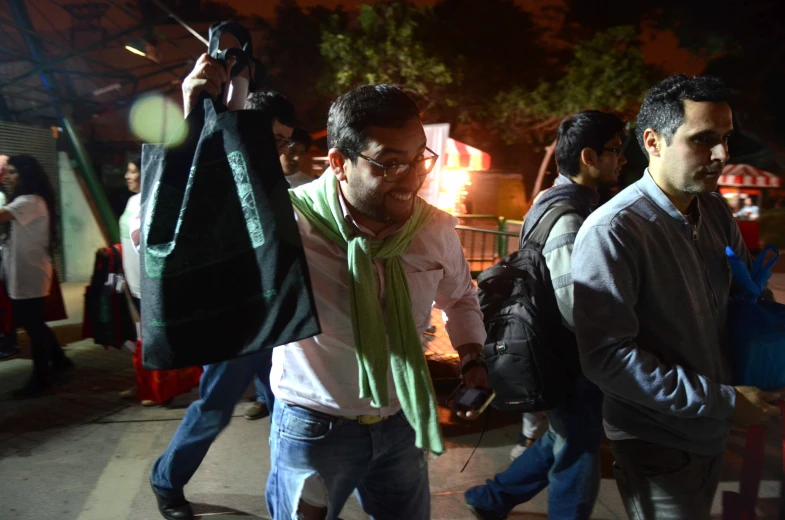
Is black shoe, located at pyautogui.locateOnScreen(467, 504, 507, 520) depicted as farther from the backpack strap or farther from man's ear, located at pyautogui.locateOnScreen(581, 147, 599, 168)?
man's ear, located at pyautogui.locateOnScreen(581, 147, 599, 168)

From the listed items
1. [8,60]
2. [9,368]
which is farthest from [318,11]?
[9,368]

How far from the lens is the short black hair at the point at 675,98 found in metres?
2.00

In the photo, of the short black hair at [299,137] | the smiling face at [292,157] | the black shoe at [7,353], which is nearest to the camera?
the smiling face at [292,157]

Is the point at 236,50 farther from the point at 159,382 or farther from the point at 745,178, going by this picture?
the point at 745,178

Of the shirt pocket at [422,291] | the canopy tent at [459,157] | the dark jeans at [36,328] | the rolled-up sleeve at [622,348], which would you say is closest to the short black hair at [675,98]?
the rolled-up sleeve at [622,348]

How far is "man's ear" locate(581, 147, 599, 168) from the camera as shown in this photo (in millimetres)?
3211

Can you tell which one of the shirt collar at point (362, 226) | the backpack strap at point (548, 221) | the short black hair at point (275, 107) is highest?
the short black hair at point (275, 107)

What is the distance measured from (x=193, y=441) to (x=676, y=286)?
2427 millimetres

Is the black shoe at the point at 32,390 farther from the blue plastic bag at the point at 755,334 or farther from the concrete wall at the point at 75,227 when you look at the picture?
the concrete wall at the point at 75,227

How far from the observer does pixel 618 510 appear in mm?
3680

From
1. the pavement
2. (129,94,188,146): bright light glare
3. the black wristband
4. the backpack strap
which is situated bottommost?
the pavement

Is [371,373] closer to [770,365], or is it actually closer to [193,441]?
[770,365]

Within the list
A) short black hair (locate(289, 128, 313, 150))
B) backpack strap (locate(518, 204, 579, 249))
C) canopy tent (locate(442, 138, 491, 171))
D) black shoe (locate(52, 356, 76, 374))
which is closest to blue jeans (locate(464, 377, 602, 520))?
backpack strap (locate(518, 204, 579, 249))

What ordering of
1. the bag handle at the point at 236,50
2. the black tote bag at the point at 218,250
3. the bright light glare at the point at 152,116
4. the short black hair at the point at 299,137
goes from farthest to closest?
the bright light glare at the point at 152,116, the short black hair at the point at 299,137, the bag handle at the point at 236,50, the black tote bag at the point at 218,250
